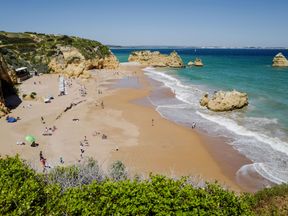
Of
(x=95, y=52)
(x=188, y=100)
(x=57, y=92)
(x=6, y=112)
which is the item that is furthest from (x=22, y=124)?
(x=95, y=52)

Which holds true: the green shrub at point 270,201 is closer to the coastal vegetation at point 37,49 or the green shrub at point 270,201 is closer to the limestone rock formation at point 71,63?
the limestone rock formation at point 71,63

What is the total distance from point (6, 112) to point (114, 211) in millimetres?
29290

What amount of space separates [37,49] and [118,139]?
5660 centimetres

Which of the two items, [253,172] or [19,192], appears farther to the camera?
[253,172]

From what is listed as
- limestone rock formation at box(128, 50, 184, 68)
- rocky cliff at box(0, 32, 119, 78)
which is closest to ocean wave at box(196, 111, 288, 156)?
rocky cliff at box(0, 32, 119, 78)

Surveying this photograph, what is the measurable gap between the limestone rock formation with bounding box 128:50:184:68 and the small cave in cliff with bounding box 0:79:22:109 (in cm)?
7525

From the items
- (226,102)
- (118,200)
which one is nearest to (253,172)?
(118,200)

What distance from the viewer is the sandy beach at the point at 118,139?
2370 cm

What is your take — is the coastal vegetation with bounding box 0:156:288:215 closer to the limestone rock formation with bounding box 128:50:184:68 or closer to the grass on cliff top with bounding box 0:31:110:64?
the grass on cliff top with bounding box 0:31:110:64

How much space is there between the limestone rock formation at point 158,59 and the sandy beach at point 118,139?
2763 inches

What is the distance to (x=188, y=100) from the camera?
1902 inches

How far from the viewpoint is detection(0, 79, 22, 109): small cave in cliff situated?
1607 inches

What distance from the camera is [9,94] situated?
44469 millimetres

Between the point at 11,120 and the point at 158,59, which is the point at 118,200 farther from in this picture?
the point at 158,59
